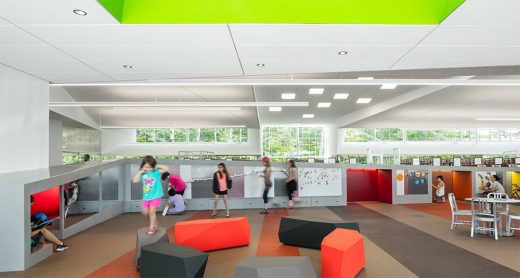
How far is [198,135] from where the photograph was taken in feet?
83.1

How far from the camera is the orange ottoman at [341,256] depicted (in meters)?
4.39

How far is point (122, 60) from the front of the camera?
19.6 ft

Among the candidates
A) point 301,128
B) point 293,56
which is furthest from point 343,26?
point 301,128

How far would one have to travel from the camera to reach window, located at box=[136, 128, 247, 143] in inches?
989

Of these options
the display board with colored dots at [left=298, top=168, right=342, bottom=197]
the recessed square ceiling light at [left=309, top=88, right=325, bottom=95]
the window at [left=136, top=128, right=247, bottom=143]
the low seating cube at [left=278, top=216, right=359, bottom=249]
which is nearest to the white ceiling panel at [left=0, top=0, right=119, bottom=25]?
the low seating cube at [left=278, top=216, right=359, bottom=249]

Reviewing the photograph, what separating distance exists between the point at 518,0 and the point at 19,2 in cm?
515

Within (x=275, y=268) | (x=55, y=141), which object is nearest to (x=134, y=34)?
(x=275, y=268)

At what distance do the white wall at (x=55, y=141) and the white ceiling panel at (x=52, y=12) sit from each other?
1385 centimetres

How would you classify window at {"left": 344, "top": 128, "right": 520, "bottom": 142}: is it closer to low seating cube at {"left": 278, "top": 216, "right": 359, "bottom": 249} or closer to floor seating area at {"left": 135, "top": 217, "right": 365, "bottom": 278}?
low seating cube at {"left": 278, "top": 216, "right": 359, "bottom": 249}

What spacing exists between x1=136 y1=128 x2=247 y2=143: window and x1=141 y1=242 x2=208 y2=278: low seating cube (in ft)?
68.3

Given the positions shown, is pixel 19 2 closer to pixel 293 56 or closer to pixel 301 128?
pixel 293 56

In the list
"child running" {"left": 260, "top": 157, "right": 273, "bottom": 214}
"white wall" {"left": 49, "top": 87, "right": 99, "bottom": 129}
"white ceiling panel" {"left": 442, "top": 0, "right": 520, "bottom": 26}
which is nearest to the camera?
"white ceiling panel" {"left": 442, "top": 0, "right": 520, "bottom": 26}

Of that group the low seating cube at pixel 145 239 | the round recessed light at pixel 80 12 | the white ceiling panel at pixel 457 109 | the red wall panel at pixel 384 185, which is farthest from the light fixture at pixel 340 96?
the round recessed light at pixel 80 12

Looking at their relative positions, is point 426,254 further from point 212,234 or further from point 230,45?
point 230,45
